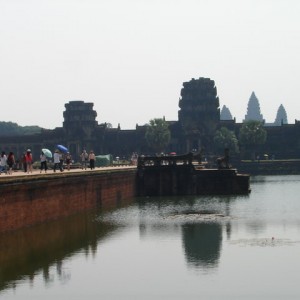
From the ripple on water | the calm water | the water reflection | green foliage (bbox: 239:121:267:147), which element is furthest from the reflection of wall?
green foliage (bbox: 239:121:267:147)

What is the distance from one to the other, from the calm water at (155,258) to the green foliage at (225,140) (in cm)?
12622

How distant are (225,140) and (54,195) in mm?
136779

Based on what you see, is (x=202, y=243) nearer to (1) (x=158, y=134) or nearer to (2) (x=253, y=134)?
(2) (x=253, y=134)

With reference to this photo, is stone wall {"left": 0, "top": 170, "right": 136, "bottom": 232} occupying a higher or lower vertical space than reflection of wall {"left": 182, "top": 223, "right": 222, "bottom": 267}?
higher

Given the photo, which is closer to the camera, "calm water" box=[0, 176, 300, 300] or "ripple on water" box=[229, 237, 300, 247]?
"calm water" box=[0, 176, 300, 300]

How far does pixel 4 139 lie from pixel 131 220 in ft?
491

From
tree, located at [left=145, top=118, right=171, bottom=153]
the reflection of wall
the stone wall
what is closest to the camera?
the reflection of wall

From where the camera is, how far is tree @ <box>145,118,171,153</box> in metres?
190

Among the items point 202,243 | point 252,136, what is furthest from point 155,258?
point 252,136

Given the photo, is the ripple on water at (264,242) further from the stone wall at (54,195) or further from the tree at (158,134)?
the tree at (158,134)

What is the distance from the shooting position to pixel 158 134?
190m

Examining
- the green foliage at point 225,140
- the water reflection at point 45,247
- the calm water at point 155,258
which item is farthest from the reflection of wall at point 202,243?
the green foliage at point 225,140

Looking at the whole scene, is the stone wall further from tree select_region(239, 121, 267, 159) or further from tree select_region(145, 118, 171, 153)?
tree select_region(145, 118, 171, 153)

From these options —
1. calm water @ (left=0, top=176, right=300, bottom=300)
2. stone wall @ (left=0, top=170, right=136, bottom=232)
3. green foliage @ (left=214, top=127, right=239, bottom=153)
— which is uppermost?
green foliage @ (left=214, top=127, right=239, bottom=153)
